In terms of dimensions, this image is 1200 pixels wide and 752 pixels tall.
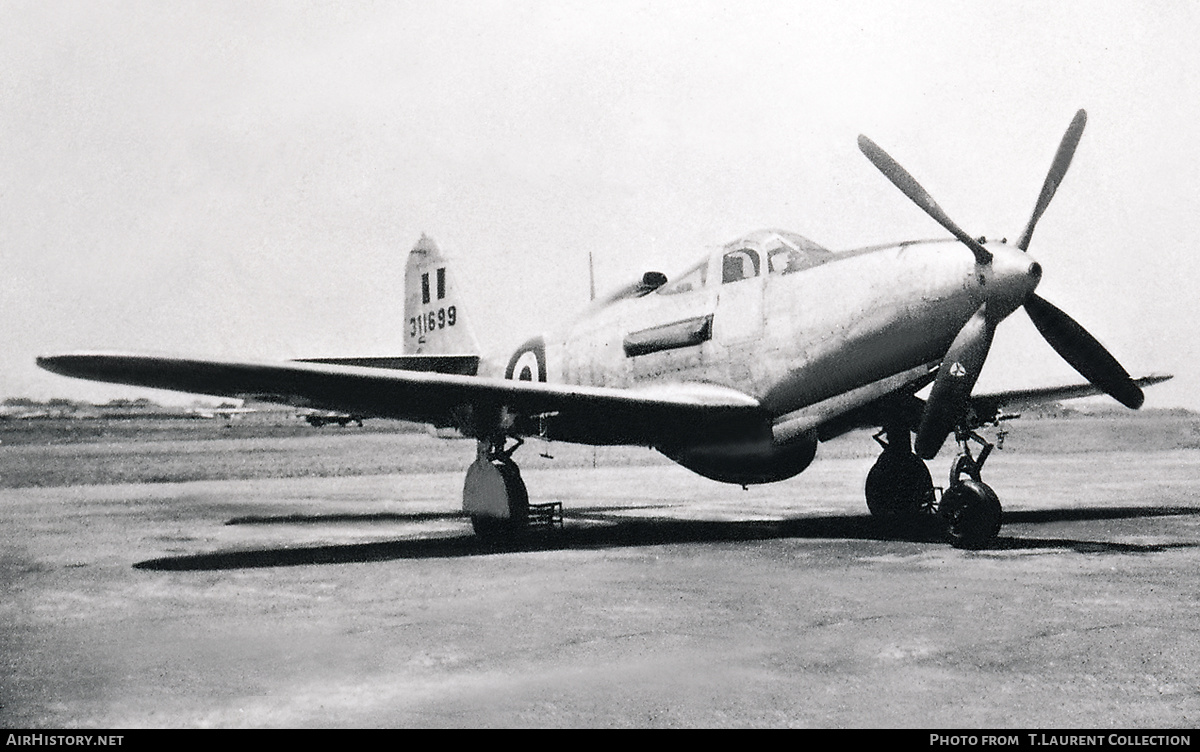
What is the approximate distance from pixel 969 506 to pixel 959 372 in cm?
122

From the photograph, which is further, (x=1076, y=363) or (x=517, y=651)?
(x=1076, y=363)

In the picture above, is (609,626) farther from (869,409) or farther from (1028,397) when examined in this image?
(1028,397)

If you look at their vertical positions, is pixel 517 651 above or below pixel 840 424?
below

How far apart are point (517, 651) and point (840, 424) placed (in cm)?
611

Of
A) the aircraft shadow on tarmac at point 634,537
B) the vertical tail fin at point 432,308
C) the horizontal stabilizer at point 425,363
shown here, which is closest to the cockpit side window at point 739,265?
the aircraft shadow on tarmac at point 634,537

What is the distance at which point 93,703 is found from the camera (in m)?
4.54

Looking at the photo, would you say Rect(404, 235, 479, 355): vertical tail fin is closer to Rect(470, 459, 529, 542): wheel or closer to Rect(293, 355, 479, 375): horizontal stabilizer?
Rect(293, 355, 479, 375): horizontal stabilizer

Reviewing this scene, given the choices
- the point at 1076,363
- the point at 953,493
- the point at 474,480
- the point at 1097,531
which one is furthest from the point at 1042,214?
the point at 474,480

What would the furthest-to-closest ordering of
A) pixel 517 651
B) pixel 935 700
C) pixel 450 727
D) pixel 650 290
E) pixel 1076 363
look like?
pixel 650 290 < pixel 1076 363 < pixel 517 651 < pixel 935 700 < pixel 450 727

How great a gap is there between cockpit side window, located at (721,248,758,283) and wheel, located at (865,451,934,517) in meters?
2.86

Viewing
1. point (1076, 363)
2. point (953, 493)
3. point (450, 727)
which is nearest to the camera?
point (450, 727)

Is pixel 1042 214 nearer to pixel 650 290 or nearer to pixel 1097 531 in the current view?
pixel 1097 531

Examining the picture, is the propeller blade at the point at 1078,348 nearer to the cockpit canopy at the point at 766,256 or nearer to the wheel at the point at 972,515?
the wheel at the point at 972,515

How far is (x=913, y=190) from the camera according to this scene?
395 inches
